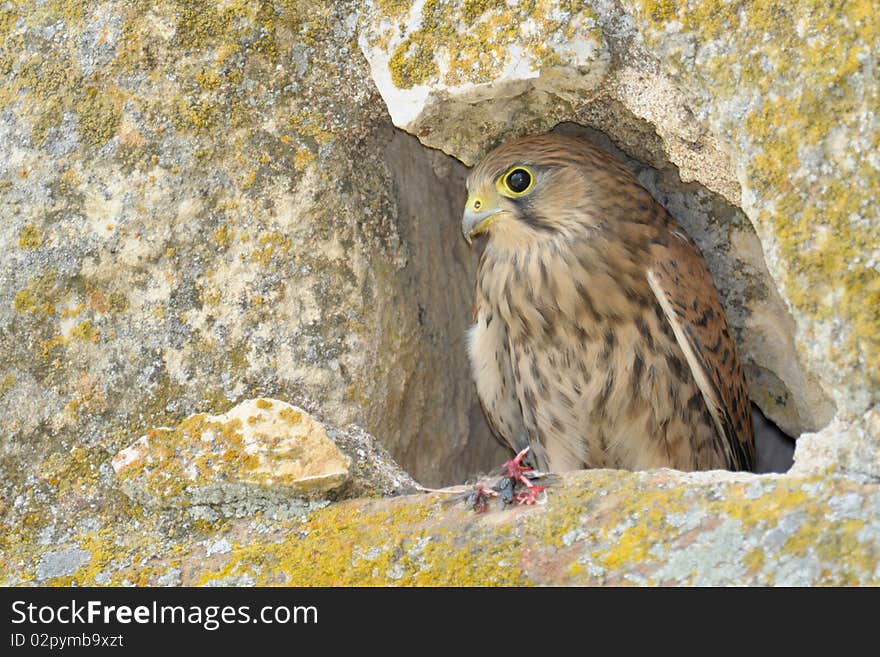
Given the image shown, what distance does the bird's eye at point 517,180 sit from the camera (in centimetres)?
359

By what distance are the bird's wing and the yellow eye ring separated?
1.53ft

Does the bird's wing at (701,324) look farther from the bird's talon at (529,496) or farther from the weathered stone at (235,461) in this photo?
the weathered stone at (235,461)

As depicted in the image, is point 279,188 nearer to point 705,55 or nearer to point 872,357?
point 705,55

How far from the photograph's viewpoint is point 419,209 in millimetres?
3990

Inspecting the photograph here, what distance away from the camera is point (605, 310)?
3650mm

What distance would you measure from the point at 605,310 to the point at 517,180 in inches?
20.3

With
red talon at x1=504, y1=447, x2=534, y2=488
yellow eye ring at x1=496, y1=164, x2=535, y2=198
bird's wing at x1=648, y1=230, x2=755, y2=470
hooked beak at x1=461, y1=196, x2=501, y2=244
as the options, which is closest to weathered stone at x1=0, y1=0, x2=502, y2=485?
hooked beak at x1=461, y1=196, x2=501, y2=244

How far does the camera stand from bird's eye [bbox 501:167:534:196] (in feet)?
11.8

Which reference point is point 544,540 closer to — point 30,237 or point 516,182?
point 516,182

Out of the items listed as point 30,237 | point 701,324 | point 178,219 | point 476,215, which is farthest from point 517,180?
point 30,237

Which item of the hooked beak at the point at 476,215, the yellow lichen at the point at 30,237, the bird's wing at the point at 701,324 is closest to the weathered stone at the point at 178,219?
the yellow lichen at the point at 30,237
